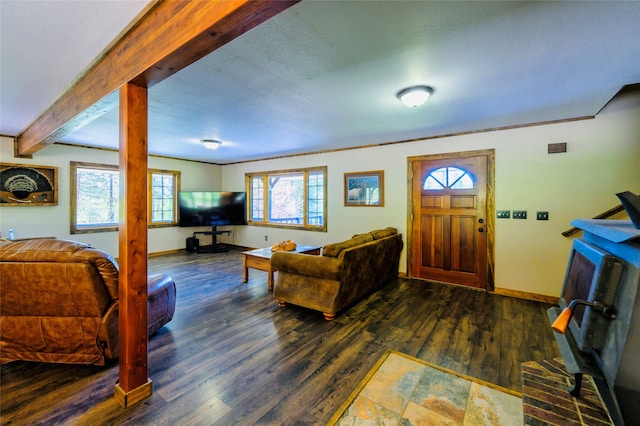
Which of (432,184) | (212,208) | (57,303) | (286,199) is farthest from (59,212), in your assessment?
(432,184)

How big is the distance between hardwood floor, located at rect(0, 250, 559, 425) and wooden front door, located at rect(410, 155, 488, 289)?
20.1 inches

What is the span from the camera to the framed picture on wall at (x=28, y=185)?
4.30 meters

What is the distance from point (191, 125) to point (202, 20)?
280 cm

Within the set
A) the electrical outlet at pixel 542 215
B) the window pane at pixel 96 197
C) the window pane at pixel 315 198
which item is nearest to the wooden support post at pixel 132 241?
the window pane at pixel 315 198

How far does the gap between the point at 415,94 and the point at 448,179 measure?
2.10 meters

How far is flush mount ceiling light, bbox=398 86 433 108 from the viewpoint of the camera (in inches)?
95.6

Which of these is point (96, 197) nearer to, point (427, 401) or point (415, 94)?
point (415, 94)

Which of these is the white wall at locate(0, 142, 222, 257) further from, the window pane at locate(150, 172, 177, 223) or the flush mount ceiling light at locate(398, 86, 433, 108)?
the flush mount ceiling light at locate(398, 86, 433, 108)

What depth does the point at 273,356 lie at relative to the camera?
222cm

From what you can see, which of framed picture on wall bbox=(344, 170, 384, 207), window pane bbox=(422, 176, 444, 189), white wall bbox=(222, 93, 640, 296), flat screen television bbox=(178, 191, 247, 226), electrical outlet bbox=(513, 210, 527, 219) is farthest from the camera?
flat screen television bbox=(178, 191, 247, 226)

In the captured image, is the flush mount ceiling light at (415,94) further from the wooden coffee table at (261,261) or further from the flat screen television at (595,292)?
the wooden coffee table at (261,261)

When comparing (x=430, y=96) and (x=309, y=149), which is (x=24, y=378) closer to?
(x=430, y=96)

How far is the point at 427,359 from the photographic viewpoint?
219 centimetres

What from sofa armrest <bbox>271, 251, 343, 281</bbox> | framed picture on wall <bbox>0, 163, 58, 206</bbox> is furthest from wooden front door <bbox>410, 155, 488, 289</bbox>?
framed picture on wall <bbox>0, 163, 58, 206</bbox>
